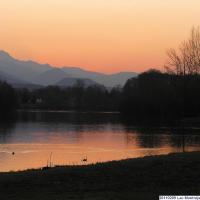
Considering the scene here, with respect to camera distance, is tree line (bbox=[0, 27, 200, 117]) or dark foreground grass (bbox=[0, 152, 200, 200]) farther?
tree line (bbox=[0, 27, 200, 117])

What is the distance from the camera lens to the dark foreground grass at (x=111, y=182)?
12680 millimetres

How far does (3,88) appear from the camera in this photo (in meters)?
153

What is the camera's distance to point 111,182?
1442 centimetres

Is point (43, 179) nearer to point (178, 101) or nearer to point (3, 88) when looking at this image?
point (178, 101)

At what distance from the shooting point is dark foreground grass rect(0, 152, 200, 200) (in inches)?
499

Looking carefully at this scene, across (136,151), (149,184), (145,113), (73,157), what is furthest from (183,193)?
(145,113)

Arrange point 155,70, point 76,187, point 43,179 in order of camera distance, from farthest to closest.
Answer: point 155,70
point 43,179
point 76,187

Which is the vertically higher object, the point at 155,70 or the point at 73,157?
the point at 155,70

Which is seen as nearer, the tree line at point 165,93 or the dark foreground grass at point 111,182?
the dark foreground grass at point 111,182

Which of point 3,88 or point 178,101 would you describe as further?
point 3,88

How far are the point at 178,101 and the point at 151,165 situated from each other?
9129cm

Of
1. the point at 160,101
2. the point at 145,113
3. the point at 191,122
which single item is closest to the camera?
the point at 191,122

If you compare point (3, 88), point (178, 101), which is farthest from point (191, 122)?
point (3, 88)

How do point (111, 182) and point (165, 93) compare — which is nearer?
point (111, 182)
